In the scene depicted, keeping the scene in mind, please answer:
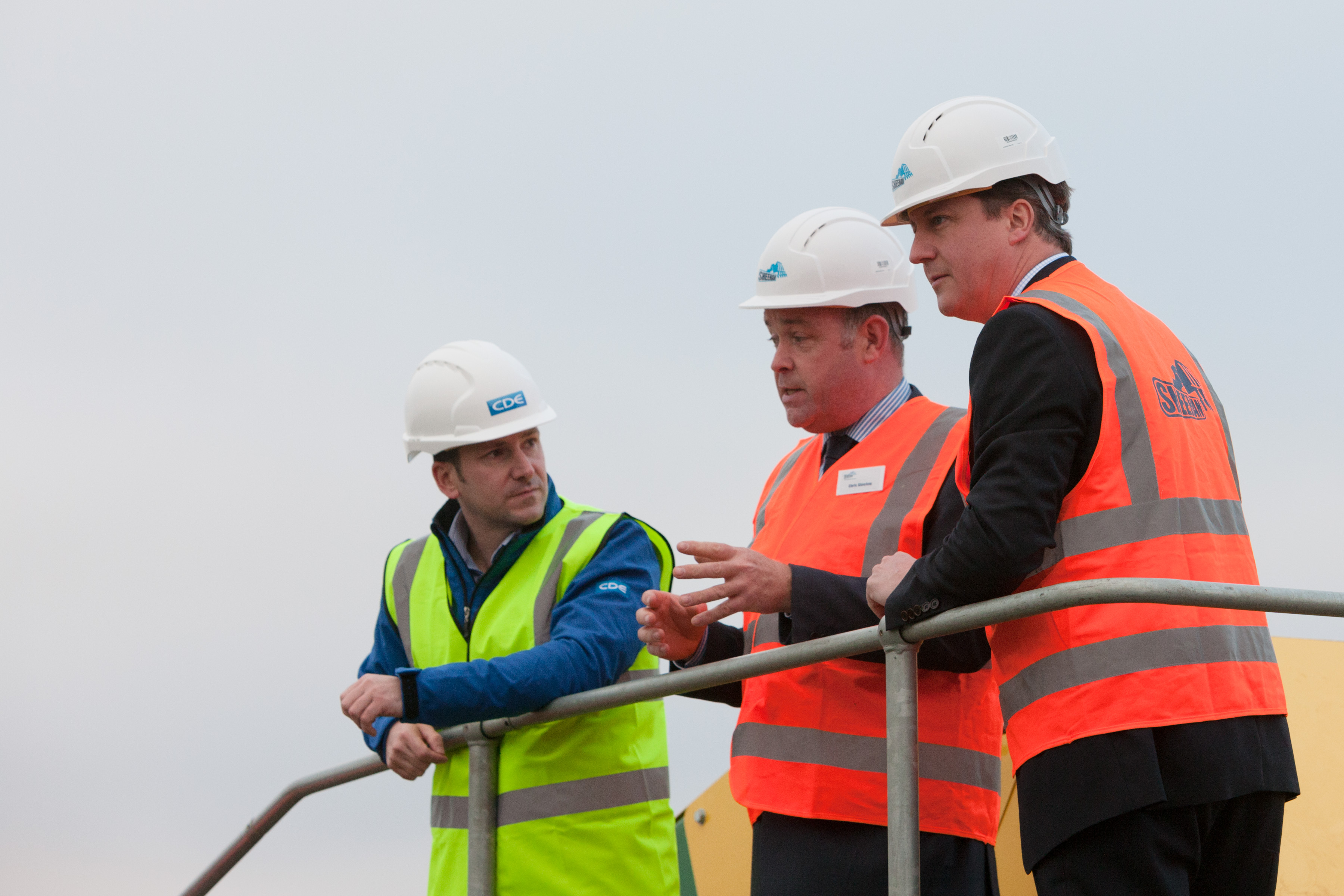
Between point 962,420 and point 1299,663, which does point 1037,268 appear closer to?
point 962,420

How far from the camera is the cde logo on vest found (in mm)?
2320

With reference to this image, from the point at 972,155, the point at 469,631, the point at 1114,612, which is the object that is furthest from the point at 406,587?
the point at 1114,612

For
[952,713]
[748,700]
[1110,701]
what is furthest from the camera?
[748,700]

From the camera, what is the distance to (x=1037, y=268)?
263cm

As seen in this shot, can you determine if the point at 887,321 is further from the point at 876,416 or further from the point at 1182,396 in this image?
the point at 1182,396

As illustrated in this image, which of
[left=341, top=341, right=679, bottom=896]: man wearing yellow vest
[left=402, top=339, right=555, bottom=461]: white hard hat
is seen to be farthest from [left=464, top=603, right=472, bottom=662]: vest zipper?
[left=402, top=339, right=555, bottom=461]: white hard hat

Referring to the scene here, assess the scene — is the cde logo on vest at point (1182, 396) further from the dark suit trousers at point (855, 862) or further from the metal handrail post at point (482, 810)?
the metal handrail post at point (482, 810)

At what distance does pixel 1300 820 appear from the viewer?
3.56 meters

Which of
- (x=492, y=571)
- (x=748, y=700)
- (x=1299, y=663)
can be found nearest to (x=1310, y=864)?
(x=1299, y=663)

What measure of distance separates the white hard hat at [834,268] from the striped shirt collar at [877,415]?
0.79 feet

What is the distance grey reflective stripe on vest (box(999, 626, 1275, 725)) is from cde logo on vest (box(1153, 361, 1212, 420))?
37 cm

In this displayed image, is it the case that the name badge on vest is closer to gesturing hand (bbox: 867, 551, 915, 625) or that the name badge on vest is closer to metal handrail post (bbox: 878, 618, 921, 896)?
gesturing hand (bbox: 867, 551, 915, 625)

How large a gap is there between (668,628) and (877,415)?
2.32 feet

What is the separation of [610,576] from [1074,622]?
5.16 ft
